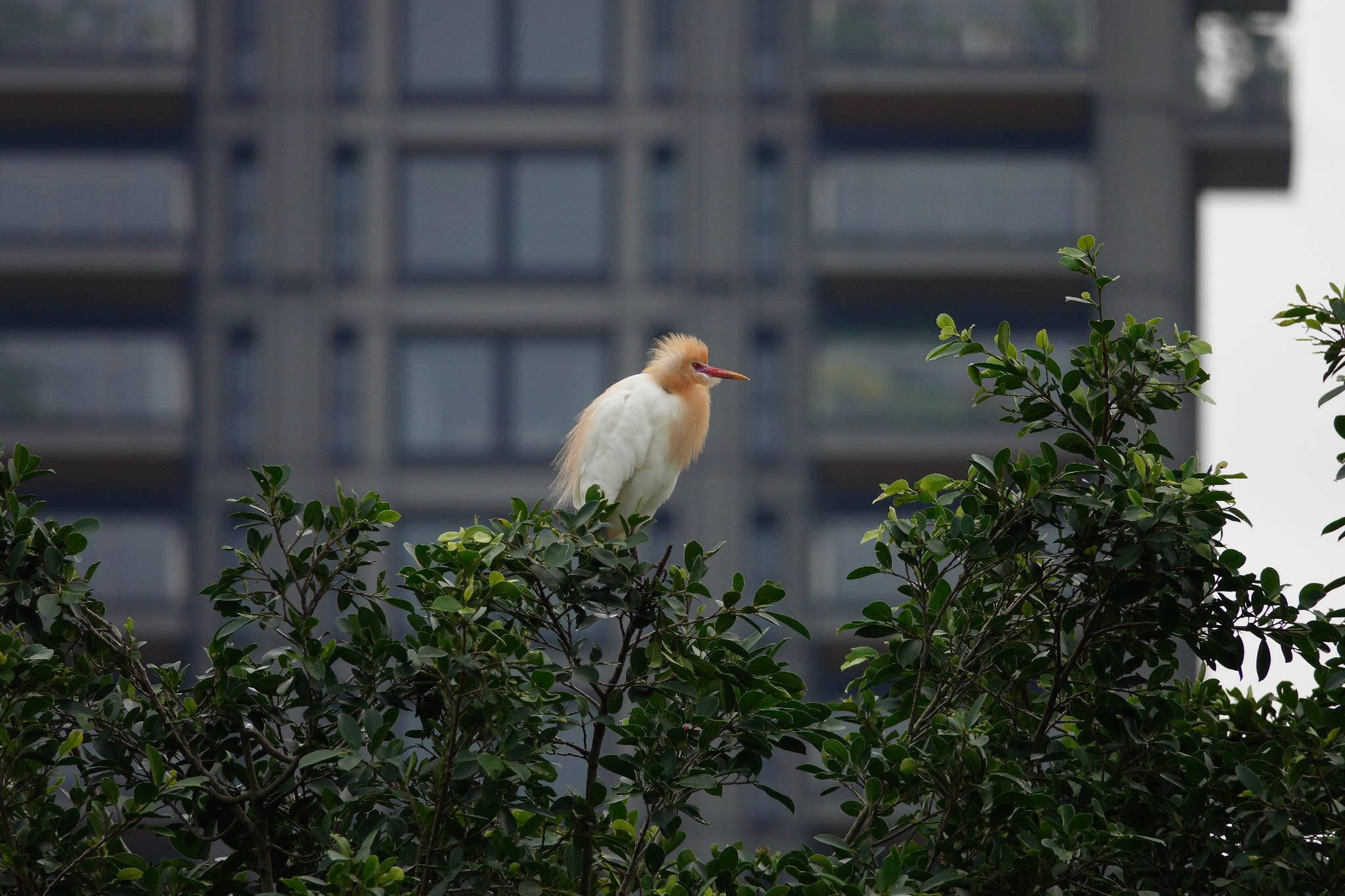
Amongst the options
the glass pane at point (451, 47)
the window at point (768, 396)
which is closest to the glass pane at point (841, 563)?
the window at point (768, 396)

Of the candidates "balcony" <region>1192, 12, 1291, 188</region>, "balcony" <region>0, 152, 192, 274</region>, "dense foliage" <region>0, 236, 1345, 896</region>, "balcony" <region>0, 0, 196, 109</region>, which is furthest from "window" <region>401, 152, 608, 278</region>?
"dense foliage" <region>0, 236, 1345, 896</region>

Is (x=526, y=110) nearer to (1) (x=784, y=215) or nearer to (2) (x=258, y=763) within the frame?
(1) (x=784, y=215)

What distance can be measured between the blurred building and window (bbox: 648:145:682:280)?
52 mm

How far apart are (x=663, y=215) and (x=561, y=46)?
320cm

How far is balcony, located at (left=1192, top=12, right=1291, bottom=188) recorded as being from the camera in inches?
942

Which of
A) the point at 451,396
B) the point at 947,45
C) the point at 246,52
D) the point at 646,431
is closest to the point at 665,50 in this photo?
the point at 947,45

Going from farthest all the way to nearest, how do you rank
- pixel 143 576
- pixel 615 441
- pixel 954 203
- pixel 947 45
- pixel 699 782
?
pixel 947 45 → pixel 954 203 → pixel 143 576 → pixel 615 441 → pixel 699 782

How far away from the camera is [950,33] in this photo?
23.7 meters

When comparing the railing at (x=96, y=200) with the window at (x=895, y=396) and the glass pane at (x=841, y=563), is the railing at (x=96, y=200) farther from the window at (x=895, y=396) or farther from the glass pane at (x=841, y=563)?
the glass pane at (x=841, y=563)

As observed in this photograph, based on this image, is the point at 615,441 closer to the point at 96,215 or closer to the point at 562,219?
the point at 562,219

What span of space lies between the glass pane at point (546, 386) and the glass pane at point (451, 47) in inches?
168

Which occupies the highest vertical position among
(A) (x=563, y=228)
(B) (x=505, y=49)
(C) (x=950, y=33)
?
(C) (x=950, y=33)

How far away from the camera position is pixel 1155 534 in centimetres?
346

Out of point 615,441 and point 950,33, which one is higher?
point 950,33
